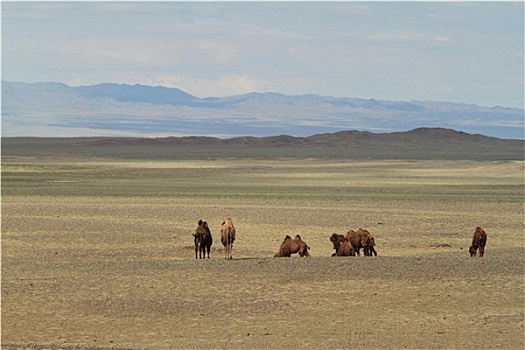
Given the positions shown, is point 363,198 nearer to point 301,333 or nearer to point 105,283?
point 105,283

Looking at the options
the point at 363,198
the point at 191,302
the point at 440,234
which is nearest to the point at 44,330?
the point at 191,302

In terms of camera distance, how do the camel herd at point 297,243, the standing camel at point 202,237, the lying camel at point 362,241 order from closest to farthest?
the camel herd at point 297,243
the standing camel at point 202,237
the lying camel at point 362,241

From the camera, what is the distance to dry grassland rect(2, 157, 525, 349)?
13266 mm

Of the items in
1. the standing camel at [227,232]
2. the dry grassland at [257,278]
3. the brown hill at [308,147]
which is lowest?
the dry grassland at [257,278]

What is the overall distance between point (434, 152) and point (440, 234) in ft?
248

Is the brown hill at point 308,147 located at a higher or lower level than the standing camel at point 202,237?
higher

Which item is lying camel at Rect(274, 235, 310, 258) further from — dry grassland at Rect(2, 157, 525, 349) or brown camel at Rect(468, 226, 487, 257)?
brown camel at Rect(468, 226, 487, 257)

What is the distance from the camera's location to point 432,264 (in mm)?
18344

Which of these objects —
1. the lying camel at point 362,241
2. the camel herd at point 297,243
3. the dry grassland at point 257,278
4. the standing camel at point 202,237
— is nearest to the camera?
the dry grassland at point 257,278

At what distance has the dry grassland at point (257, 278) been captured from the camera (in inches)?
522

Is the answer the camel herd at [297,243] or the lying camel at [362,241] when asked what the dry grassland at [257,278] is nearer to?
the camel herd at [297,243]

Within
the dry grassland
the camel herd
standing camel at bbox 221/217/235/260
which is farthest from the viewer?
the camel herd

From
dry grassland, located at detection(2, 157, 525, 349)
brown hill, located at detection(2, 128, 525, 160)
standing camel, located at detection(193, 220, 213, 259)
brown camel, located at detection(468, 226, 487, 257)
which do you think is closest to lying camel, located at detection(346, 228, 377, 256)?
dry grassland, located at detection(2, 157, 525, 349)

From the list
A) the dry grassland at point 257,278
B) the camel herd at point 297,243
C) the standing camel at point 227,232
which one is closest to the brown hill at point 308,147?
the dry grassland at point 257,278
